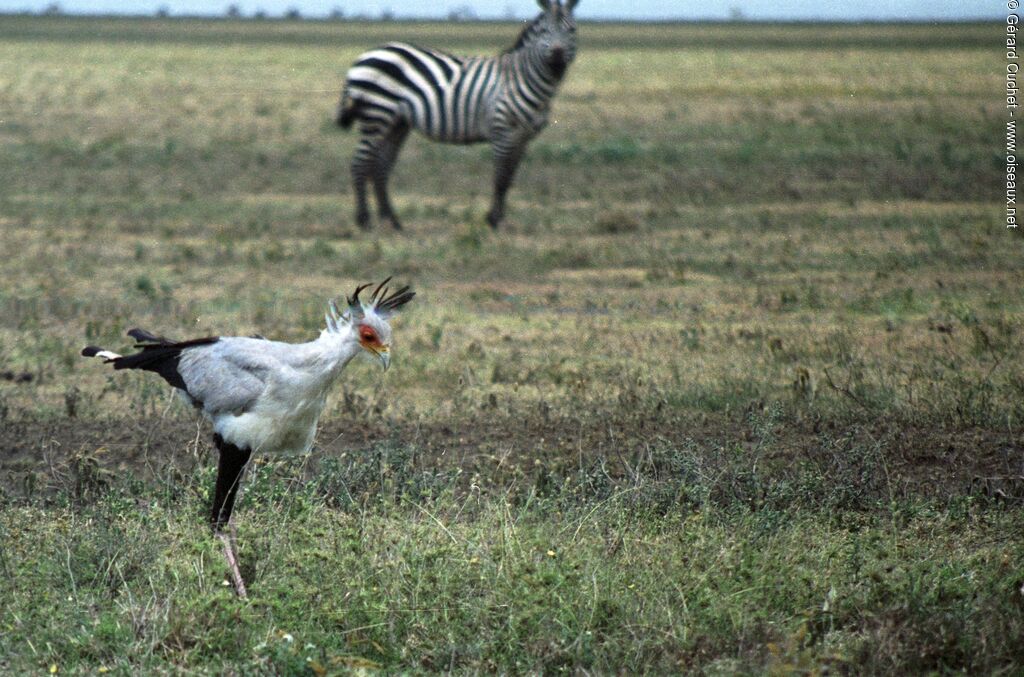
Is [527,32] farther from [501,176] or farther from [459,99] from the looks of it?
[501,176]

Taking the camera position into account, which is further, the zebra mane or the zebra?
the zebra mane

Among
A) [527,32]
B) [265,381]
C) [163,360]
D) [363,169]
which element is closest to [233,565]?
[265,381]

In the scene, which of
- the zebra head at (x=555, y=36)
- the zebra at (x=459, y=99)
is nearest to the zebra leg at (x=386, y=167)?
the zebra at (x=459, y=99)

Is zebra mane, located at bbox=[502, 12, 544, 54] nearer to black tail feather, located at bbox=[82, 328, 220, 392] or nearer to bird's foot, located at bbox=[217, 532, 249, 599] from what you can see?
black tail feather, located at bbox=[82, 328, 220, 392]

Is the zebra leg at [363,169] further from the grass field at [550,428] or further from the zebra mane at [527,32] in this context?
the zebra mane at [527,32]

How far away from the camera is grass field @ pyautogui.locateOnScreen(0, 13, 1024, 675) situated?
485 centimetres

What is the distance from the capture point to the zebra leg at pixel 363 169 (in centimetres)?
1542

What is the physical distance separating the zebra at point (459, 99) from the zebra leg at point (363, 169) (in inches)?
0.4

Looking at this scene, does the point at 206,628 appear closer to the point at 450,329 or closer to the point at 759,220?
the point at 450,329

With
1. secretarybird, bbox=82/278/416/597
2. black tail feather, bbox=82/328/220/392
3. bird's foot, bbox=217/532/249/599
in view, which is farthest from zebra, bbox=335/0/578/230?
bird's foot, bbox=217/532/249/599

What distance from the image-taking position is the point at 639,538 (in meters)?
5.50

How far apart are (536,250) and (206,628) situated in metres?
9.29

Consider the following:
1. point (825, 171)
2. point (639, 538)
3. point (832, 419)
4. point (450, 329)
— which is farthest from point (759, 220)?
point (639, 538)

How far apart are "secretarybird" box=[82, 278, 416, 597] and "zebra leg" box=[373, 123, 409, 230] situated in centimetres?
984
